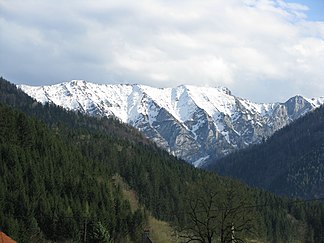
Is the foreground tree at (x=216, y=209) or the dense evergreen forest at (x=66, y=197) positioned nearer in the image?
the foreground tree at (x=216, y=209)

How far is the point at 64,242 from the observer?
392ft

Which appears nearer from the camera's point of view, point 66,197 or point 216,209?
point 216,209

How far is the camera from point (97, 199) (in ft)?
472

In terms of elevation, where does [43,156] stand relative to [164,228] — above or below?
above

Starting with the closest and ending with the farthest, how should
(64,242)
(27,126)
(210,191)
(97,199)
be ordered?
(210,191), (64,242), (97,199), (27,126)

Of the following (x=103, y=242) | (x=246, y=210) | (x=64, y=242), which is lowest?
(x=64, y=242)

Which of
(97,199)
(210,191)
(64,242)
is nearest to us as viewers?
(210,191)

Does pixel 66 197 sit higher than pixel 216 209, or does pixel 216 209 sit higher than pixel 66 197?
pixel 216 209

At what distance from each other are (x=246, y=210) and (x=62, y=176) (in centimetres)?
7069

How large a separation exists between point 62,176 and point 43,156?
963 centimetres

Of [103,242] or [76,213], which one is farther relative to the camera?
[76,213]

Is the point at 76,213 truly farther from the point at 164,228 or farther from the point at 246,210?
the point at 246,210

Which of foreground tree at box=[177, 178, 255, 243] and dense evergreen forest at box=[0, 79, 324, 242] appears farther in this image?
dense evergreen forest at box=[0, 79, 324, 242]

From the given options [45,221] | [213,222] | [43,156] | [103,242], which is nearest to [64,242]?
[45,221]
